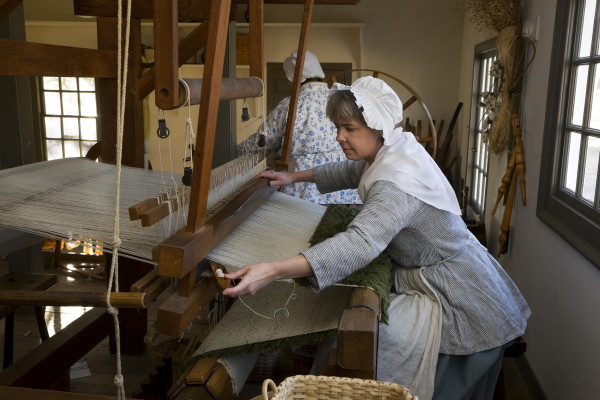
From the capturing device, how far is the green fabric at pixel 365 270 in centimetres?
154

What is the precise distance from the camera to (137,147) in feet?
8.80

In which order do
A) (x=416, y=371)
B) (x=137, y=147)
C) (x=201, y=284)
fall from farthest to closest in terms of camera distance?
(x=137, y=147) < (x=416, y=371) < (x=201, y=284)

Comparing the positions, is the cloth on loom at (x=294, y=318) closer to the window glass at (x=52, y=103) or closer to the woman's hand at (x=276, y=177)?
the woman's hand at (x=276, y=177)

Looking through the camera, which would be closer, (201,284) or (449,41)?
(201,284)

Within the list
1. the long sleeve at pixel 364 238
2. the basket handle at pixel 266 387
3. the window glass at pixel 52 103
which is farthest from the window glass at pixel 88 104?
the basket handle at pixel 266 387

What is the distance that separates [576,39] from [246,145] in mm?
1377

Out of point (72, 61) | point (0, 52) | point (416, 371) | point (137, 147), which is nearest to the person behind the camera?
point (416, 371)

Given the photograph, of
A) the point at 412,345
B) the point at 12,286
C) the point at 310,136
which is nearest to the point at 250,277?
the point at 412,345

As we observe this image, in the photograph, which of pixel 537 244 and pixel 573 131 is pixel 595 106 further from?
pixel 537 244

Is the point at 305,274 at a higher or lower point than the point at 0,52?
lower

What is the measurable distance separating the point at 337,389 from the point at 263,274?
28cm

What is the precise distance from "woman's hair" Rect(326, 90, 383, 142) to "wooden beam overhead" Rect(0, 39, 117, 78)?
2.90 ft

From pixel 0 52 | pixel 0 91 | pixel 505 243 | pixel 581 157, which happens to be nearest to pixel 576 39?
pixel 581 157

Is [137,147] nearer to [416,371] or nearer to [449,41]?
[416,371]
